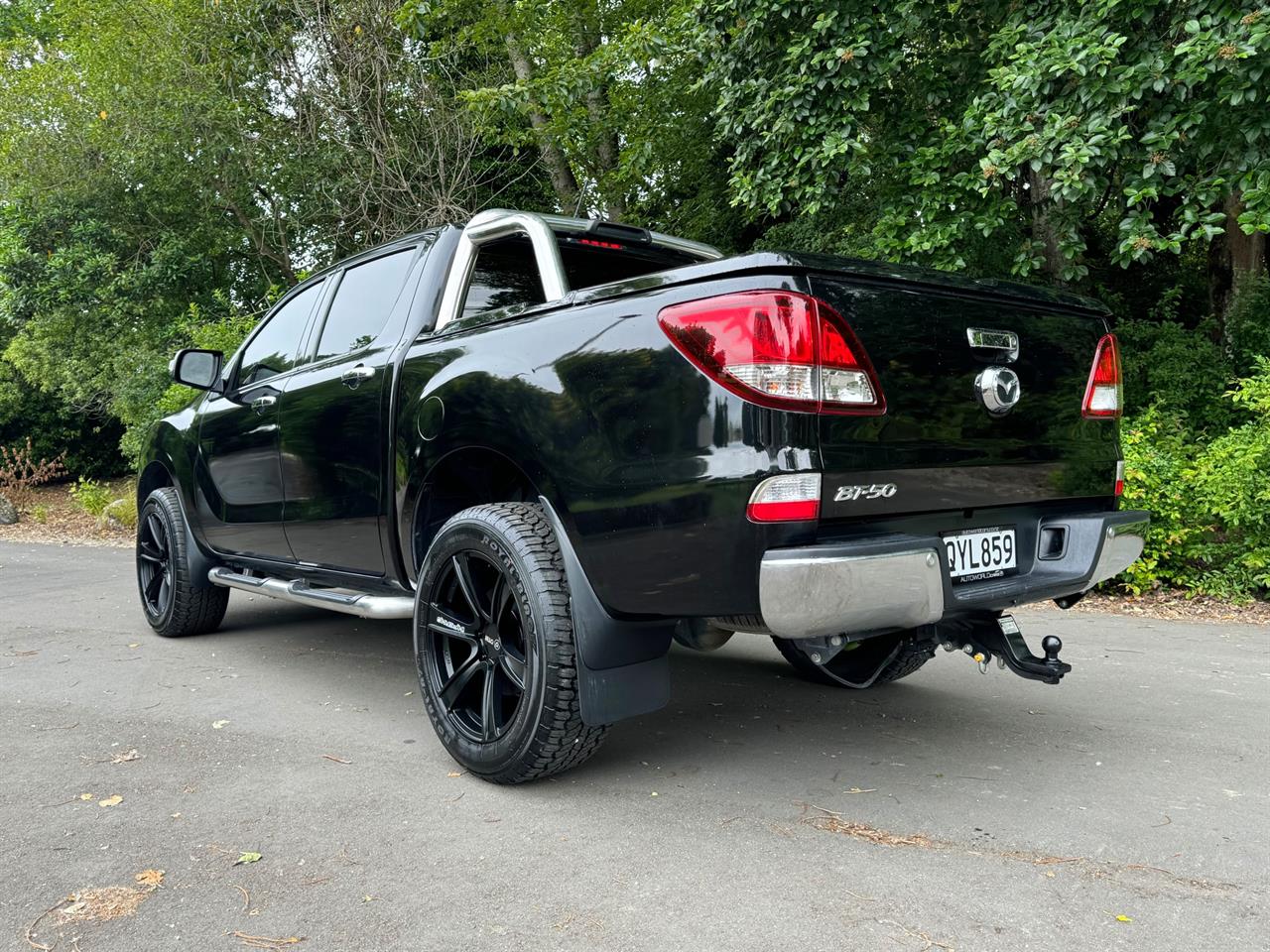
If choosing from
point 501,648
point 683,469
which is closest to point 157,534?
point 501,648

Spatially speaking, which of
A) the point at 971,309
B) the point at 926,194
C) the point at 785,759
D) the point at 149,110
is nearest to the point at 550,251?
the point at 971,309

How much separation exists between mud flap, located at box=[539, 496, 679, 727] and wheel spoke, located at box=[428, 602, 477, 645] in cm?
49

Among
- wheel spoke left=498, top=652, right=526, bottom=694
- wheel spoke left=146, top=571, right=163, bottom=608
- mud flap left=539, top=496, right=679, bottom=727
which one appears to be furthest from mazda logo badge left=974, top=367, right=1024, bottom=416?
wheel spoke left=146, top=571, right=163, bottom=608

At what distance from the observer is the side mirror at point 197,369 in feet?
16.3

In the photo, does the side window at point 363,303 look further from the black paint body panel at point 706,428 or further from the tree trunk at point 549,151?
the tree trunk at point 549,151

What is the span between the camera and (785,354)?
2.39 meters

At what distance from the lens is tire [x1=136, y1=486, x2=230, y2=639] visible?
5.22 meters

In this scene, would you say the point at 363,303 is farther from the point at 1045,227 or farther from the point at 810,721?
the point at 1045,227

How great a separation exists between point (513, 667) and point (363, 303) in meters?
1.98

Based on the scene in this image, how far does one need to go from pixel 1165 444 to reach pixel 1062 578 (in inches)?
198

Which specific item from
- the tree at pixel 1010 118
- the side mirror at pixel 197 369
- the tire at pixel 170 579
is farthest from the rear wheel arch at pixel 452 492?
the tree at pixel 1010 118

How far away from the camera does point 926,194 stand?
7.82 metres

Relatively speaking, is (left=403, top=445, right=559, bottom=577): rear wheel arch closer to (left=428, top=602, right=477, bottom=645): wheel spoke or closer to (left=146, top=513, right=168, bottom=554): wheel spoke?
(left=428, top=602, right=477, bottom=645): wheel spoke

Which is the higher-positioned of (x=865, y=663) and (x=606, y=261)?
(x=606, y=261)
